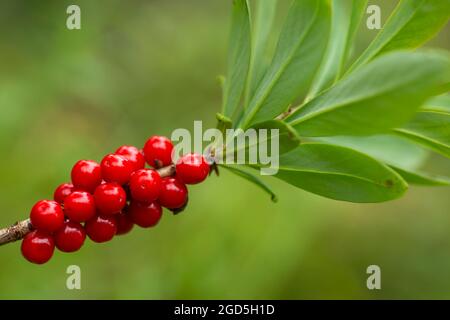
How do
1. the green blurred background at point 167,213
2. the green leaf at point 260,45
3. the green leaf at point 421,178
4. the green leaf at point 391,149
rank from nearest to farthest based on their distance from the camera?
the green leaf at point 421,178 → the green leaf at point 260,45 → the green leaf at point 391,149 → the green blurred background at point 167,213

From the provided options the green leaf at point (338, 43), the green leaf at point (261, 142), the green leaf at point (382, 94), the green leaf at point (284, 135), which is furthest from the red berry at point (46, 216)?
the green leaf at point (338, 43)

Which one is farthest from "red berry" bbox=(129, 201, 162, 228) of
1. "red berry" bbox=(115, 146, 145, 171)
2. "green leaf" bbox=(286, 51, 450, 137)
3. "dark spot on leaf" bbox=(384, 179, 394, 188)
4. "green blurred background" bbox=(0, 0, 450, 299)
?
"green blurred background" bbox=(0, 0, 450, 299)

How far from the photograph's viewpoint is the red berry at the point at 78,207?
132 cm

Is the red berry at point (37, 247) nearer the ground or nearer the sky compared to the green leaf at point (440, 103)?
nearer the ground

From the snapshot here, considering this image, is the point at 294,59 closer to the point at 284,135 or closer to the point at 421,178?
the point at 284,135

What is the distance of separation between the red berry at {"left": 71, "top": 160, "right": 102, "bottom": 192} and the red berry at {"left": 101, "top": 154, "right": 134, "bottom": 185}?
0.04 m

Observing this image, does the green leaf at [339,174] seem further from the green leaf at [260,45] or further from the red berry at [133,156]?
the red berry at [133,156]

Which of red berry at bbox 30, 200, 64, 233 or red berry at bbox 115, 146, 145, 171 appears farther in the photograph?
red berry at bbox 115, 146, 145, 171

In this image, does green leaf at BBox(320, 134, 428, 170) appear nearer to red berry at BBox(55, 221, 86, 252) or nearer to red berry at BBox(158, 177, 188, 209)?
red berry at BBox(158, 177, 188, 209)

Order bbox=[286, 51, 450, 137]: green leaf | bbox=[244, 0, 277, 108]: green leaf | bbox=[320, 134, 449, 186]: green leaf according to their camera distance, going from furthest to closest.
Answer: bbox=[320, 134, 449, 186]: green leaf < bbox=[244, 0, 277, 108]: green leaf < bbox=[286, 51, 450, 137]: green leaf

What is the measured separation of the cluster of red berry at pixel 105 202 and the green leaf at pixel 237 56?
202 millimetres

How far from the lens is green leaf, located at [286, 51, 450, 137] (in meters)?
0.96

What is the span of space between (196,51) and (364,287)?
2.41 metres

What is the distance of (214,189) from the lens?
363 cm
